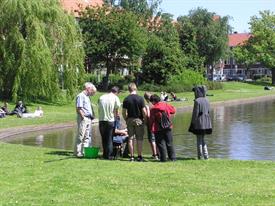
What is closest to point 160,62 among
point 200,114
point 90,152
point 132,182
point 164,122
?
point 90,152

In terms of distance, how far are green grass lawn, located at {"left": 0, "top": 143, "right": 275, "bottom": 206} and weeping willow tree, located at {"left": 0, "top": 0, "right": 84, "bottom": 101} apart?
21095 mm

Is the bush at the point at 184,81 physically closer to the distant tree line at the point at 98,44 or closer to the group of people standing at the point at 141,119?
the distant tree line at the point at 98,44

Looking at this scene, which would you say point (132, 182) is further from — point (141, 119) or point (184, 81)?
point (184, 81)

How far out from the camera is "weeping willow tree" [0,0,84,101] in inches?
1372

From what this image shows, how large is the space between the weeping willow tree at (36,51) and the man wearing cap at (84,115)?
2081 cm

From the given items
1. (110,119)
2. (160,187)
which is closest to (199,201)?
(160,187)

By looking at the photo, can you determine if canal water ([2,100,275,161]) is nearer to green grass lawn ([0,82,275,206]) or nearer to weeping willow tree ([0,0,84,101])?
green grass lawn ([0,82,275,206])

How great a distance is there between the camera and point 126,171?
11.9m

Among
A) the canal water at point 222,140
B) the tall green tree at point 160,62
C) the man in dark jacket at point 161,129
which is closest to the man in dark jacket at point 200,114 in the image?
the man in dark jacket at point 161,129

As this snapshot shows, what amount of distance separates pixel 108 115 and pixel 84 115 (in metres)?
0.73

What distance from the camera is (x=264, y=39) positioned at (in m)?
102

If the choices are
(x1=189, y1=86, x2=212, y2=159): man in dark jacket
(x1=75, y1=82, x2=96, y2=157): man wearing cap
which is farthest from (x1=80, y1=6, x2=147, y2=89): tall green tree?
(x1=189, y1=86, x2=212, y2=159): man in dark jacket

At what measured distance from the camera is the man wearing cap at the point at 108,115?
13852mm

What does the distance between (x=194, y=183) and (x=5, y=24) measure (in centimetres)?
2801
